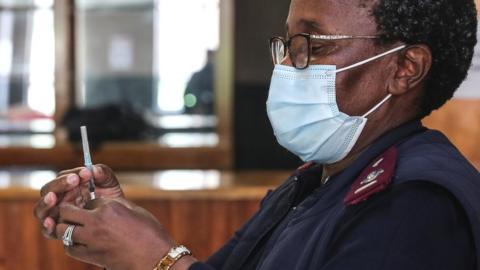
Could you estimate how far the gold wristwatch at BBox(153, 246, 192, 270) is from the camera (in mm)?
1055

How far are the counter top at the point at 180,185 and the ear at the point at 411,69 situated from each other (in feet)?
4.95

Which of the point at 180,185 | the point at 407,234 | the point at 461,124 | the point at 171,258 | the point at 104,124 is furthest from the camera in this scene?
the point at 104,124

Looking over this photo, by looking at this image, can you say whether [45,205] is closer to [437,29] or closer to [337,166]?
[337,166]

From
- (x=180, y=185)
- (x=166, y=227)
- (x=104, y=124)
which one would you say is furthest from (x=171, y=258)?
(x=104, y=124)

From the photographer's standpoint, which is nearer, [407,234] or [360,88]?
[407,234]

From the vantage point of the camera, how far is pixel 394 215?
95cm

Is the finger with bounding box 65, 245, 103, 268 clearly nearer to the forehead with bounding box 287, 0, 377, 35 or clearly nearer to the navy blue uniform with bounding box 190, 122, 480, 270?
the navy blue uniform with bounding box 190, 122, 480, 270

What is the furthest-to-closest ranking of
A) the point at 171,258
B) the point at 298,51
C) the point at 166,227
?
the point at 166,227 → the point at 298,51 → the point at 171,258

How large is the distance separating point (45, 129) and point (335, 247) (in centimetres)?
282

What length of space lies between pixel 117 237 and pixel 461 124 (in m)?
1.14

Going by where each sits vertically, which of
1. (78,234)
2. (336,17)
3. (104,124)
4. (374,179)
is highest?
(336,17)

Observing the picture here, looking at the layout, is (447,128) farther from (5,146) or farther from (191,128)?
(5,146)

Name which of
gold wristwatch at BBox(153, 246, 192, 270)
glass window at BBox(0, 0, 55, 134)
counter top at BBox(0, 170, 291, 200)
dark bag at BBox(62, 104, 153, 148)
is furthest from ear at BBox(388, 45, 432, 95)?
glass window at BBox(0, 0, 55, 134)

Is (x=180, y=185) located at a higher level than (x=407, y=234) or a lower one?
lower
